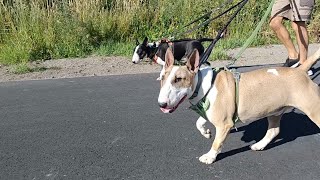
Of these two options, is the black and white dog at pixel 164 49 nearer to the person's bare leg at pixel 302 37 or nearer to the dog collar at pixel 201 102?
the person's bare leg at pixel 302 37

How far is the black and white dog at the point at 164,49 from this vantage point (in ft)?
25.4

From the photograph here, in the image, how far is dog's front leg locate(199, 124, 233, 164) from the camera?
12.9 feet

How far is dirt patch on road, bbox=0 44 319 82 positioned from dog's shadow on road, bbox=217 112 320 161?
2.76 meters

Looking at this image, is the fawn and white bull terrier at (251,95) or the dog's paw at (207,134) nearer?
the fawn and white bull terrier at (251,95)

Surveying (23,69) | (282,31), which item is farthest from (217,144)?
(23,69)

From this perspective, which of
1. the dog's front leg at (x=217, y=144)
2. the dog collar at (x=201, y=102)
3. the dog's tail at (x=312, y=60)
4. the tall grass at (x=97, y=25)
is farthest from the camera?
the tall grass at (x=97, y=25)

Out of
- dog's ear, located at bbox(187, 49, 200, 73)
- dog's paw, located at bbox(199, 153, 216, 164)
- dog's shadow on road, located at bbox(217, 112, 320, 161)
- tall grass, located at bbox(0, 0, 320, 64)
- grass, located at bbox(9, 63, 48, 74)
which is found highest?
dog's ear, located at bbox(187, 49, 200, 73)

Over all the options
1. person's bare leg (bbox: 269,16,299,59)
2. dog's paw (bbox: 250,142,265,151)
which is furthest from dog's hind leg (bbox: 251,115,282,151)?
person's bare leg (bbox: 269,16,299,59)

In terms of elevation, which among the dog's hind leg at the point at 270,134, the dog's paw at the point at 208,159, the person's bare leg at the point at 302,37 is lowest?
the dog's paw at the point at 208,159

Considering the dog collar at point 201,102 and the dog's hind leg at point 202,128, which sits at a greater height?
the dog collar at point 201,102

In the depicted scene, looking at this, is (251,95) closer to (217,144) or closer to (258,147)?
(217,144)

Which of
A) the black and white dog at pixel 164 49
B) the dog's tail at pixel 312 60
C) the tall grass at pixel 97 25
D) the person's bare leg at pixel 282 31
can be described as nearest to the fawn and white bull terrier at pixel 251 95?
the dog's tail at pixel 312 60

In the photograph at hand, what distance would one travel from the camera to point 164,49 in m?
7.87

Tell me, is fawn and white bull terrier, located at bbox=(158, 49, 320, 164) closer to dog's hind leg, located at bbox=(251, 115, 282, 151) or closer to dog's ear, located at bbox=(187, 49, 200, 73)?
dog's ear, located at bbox=(187, 49, 200, 73)
